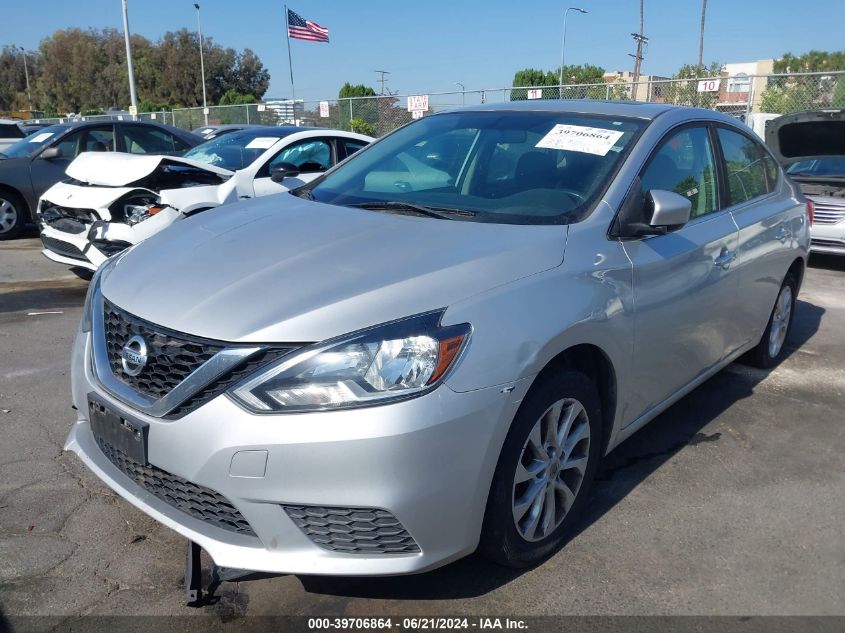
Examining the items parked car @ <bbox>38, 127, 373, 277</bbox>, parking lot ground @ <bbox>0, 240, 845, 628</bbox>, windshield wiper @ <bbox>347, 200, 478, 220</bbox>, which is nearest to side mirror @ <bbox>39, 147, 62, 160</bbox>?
parked car @ <bbox>38, 127, 373, 277</bbox>

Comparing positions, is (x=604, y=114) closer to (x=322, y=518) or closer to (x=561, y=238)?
(x=561, y=238)

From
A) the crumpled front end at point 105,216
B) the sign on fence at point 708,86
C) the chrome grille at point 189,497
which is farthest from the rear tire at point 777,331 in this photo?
the sign on fence at point 708,86

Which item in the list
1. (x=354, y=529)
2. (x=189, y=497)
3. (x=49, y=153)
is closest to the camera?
(x=354, y=529)

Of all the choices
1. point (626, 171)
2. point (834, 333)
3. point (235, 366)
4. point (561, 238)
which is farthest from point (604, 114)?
point (834, 333)

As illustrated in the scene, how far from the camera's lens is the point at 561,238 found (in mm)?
2754

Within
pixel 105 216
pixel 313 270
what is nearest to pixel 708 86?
pixel 105 216

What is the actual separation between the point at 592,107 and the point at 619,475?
72.6 inches

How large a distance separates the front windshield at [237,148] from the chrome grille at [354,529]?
22.5ft

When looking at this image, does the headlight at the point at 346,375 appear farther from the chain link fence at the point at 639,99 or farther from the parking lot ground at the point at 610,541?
the chain link fence at the point at 639,99

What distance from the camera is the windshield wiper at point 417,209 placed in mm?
3047

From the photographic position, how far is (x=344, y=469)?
2100 mm

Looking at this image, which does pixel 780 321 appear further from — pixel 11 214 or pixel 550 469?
pixel 11 214

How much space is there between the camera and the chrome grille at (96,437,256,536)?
2246 mm

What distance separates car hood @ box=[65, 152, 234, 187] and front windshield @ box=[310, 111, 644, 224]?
3.75 metres
